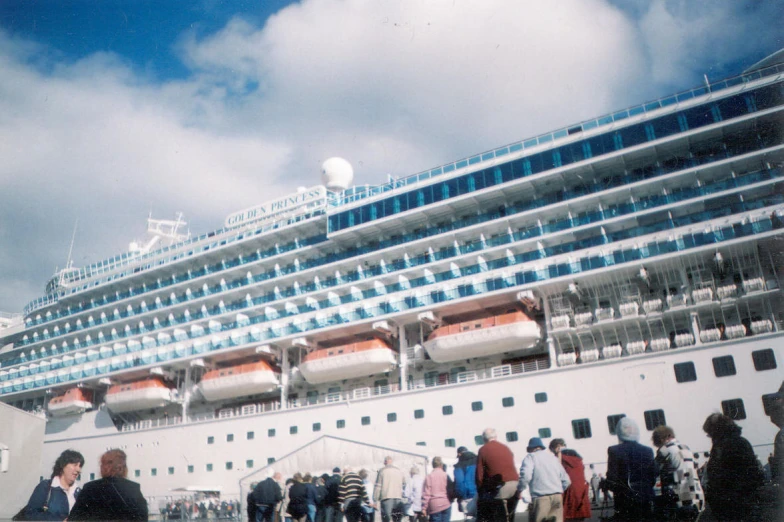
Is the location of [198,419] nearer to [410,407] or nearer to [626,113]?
[410,407]

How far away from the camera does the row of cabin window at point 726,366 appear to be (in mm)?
19688

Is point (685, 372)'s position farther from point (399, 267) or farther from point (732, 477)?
point (732, 477)

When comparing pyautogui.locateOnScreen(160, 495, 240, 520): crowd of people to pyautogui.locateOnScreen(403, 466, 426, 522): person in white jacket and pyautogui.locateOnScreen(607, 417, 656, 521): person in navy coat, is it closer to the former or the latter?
pyautogui.locateOnScreen(403, 466, 426, 522): person in white jacket

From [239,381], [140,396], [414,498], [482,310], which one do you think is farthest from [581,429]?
[140,396]

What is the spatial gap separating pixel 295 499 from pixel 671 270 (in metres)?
18.1

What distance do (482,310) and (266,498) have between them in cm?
1736

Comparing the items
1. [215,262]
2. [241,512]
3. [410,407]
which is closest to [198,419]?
[215,262]

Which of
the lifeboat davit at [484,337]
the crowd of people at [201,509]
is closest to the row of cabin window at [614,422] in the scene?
the lifeboat davit at [484,337]

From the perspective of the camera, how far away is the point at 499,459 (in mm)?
6598

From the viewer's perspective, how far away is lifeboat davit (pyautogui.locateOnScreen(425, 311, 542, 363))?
2416 centimetres

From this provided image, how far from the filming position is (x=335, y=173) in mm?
37500

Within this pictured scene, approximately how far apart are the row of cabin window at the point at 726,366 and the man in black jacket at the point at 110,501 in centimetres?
2035

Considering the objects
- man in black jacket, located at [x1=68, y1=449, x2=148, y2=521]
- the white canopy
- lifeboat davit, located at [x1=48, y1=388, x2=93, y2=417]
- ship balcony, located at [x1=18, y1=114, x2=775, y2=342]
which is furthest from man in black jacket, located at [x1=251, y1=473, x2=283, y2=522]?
lifeboat davit, located at [x1=48, y1=388, x2=93, y2=417]

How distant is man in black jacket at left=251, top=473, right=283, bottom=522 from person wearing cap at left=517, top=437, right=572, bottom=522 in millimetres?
5832
